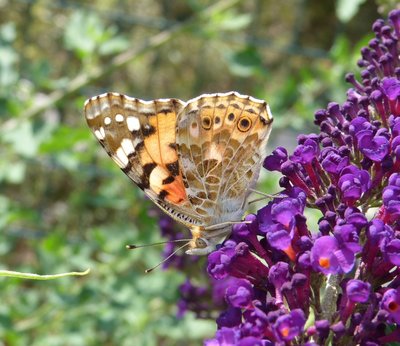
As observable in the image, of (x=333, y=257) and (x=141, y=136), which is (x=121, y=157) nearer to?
(x=141, y=136)

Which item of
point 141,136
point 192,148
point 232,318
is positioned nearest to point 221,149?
point 192,148

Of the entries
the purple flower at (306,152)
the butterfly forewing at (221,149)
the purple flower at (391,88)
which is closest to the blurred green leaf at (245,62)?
the butterfly forewing at (221,149)

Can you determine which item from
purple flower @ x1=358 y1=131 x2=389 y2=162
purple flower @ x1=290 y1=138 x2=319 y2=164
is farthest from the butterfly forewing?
purple flower @ x1=358 y1=131 x2=389 y2=162

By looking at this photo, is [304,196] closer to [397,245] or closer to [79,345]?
[397,245]

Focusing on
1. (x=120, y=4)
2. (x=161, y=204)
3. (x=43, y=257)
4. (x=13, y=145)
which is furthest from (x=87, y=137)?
(x=120, y=4)

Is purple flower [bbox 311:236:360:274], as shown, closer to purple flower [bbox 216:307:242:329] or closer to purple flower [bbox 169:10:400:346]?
purple flower [bbox 169:10:400:346]

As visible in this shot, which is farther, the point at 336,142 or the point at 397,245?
the point at 336,142

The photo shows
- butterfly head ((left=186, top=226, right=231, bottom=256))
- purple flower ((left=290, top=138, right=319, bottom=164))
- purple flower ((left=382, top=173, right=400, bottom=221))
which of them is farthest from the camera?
butterfly head ((left=186, top=226, right=231, bottom=256))
